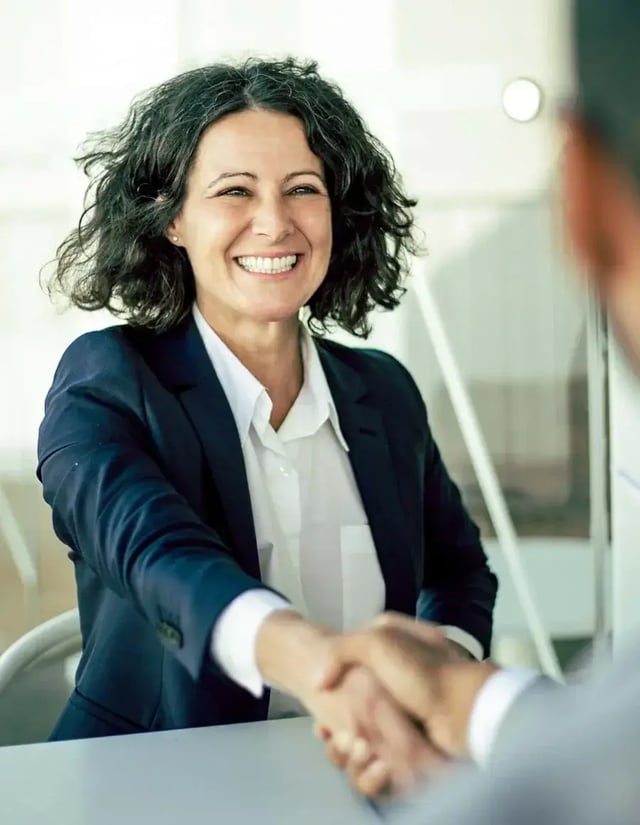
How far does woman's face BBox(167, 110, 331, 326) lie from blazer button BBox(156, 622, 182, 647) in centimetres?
40

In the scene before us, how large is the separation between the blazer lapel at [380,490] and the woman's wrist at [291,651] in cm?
38

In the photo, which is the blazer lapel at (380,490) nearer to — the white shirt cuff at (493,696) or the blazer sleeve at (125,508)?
the blazer sleeve at (125,508)

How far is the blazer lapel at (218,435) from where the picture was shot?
4.29 feet

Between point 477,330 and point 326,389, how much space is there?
319 millimetres

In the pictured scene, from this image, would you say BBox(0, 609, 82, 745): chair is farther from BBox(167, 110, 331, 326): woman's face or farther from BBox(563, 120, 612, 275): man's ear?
BBox(563, 120, 612, 275): man's ear

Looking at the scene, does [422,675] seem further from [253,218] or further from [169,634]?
[253,218]

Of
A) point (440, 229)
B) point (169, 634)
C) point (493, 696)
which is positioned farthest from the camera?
point (440, 229)

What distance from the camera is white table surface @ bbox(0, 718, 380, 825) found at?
3.04 feet

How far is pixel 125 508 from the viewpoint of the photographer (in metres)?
1.12

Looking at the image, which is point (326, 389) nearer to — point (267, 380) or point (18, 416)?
point (267, 380)

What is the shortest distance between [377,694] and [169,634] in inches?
9.5

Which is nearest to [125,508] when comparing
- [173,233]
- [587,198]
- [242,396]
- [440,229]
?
[242,396]

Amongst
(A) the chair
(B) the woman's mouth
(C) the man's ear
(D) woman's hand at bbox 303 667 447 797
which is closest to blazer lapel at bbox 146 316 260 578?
(B) the woman's mouth

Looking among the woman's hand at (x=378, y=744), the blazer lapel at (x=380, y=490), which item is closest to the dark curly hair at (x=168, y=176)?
the blazer lapel at (x=380, y=490)
